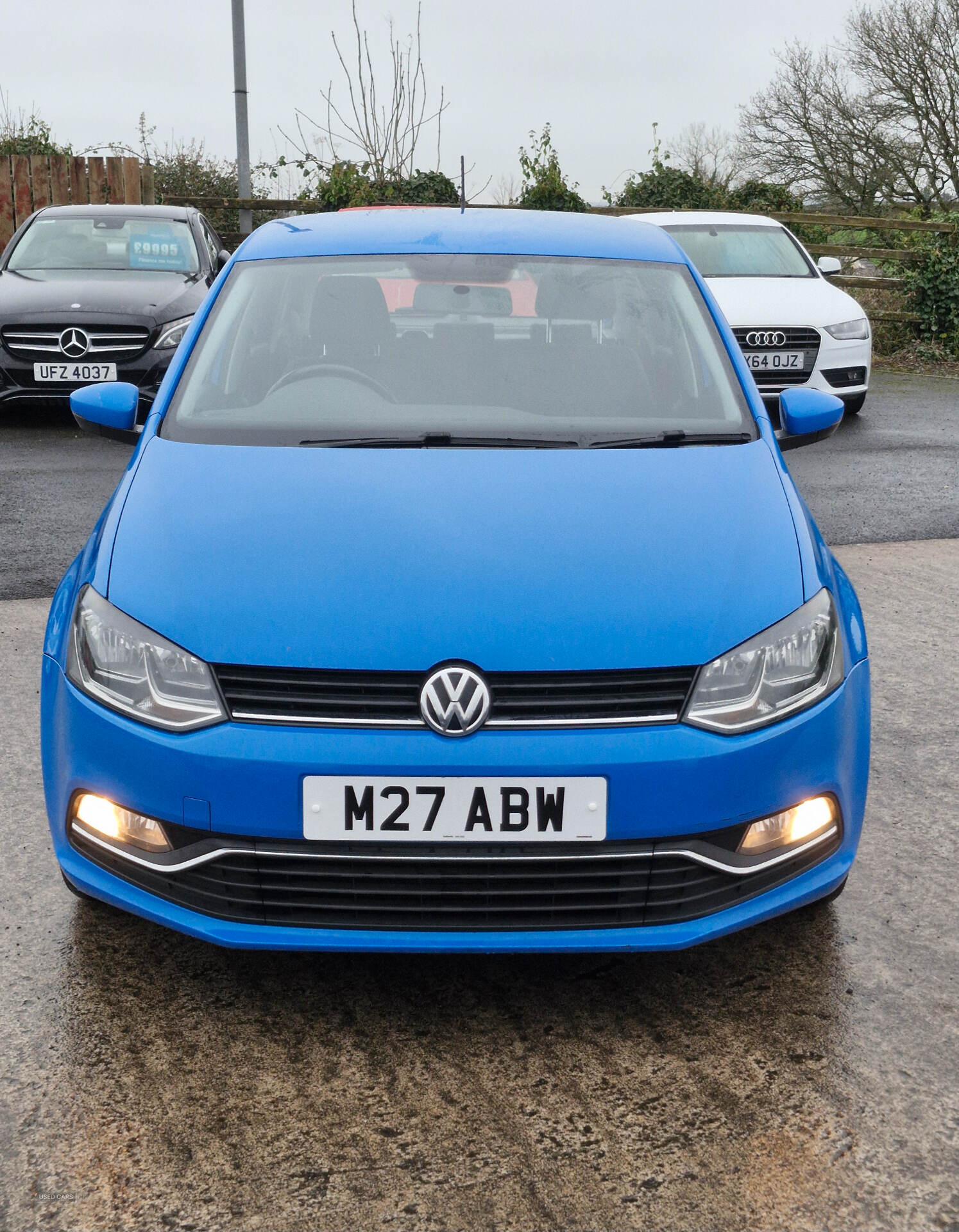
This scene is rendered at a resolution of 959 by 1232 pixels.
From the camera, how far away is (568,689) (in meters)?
2.42

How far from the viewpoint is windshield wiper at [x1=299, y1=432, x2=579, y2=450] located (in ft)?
10.4

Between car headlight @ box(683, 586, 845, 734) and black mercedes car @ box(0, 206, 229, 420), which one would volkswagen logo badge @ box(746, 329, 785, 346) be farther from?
car headlight @ box(683, 586, 845, 734)

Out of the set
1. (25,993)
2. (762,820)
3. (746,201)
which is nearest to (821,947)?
(762,820)

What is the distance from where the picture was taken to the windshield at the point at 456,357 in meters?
3.31

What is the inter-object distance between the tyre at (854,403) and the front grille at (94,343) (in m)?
5.39

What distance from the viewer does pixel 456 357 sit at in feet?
11.9

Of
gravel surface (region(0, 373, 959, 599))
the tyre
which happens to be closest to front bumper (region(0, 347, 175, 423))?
gravel surface (region(0, 373, 959, 599))

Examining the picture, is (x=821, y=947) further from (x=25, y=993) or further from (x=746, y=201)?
(x=746, y=201)

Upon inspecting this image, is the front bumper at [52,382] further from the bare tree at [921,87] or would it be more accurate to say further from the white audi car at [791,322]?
the bare tree at [921,87]

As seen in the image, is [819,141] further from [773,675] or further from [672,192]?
[773,675]

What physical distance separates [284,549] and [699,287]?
1808 mm

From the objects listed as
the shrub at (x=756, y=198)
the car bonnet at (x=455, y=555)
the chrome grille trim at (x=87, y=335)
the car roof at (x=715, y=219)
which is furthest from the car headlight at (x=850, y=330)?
the shrub at (x=756, y=198)

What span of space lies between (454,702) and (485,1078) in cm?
71

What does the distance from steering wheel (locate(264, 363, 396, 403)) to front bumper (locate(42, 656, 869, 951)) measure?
3.93 ft
